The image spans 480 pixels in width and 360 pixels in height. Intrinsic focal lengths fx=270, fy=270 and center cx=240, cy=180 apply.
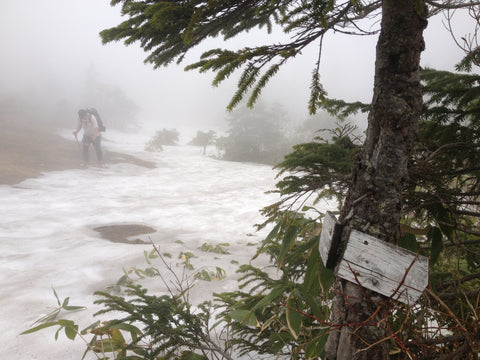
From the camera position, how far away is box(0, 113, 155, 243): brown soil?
588 centimetres

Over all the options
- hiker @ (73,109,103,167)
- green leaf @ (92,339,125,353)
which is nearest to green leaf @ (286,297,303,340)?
green leaf @ (92,339,125,353)

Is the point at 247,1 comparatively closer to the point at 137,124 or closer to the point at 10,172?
the point at 10,172

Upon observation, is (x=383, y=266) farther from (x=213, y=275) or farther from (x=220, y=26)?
(x=213, y=275)

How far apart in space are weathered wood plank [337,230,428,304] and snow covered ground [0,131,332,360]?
6.97 ft

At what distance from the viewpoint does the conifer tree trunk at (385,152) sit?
1224 mm

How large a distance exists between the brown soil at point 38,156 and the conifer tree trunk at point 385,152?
4640 millimetres

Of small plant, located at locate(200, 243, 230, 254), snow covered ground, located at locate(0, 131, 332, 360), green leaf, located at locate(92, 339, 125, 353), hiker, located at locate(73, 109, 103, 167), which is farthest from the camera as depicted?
hiker, located at locate(73, 109, 103, 167)

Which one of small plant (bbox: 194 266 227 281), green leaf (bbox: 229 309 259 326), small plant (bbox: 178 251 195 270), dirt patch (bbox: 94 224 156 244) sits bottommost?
dirt patch (bbox: 94 224 156 244)

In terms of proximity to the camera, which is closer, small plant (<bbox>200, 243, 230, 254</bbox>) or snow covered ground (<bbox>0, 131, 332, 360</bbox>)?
snow covered ground (<bbox>0, 131, 332, 360</bbox>)

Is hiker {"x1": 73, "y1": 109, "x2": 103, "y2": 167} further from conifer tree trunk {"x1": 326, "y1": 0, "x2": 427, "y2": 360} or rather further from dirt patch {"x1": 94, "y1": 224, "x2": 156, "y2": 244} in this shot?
conifer tree trunk {"x1": 326, "y1": 0, "x2": 427, "y2": 360}

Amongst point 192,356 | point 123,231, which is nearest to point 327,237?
point 192,356

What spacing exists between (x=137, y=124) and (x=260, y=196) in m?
26.3

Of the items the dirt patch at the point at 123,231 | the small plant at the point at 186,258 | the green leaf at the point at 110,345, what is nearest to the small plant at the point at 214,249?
the small plant at the point at 186,258

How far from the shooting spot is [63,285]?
10.5 feet
